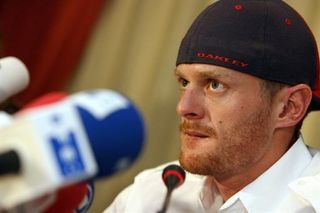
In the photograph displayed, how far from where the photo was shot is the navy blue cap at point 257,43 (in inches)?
41.8

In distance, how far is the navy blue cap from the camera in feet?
3.49

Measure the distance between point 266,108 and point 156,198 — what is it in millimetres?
349

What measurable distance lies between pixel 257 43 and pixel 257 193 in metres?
0.31

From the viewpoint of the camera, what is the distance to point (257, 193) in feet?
3.52

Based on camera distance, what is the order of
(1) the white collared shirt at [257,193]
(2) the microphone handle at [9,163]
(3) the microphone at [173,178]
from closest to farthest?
1. (2) the microphone handle at [9,163]
2. (3) the microphone at [173,178]
3. (1) the white collared shirt at [257,193]

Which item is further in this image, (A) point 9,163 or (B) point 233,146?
(B) point 233,146

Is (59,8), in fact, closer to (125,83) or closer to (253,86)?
(125,83)

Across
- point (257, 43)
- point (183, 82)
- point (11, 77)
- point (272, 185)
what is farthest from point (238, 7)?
point (11, 77)

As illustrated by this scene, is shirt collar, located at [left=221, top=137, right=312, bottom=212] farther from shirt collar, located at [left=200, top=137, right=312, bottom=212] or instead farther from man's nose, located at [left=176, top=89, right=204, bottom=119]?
man's nose, located at [left=176, top=89, right=204, bottom=119]

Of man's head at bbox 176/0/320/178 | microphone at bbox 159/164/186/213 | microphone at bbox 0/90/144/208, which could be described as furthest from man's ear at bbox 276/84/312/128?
microphone at bbox 0/90/144/208

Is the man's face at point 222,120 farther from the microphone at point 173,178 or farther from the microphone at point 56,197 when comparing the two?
the microphone at point 56,197

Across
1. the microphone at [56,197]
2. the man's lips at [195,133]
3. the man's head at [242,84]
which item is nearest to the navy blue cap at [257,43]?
the man's head at [242,84]

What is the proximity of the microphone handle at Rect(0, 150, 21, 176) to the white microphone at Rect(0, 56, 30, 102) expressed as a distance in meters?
0.38

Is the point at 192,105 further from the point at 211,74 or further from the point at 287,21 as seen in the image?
the point at 287,21
